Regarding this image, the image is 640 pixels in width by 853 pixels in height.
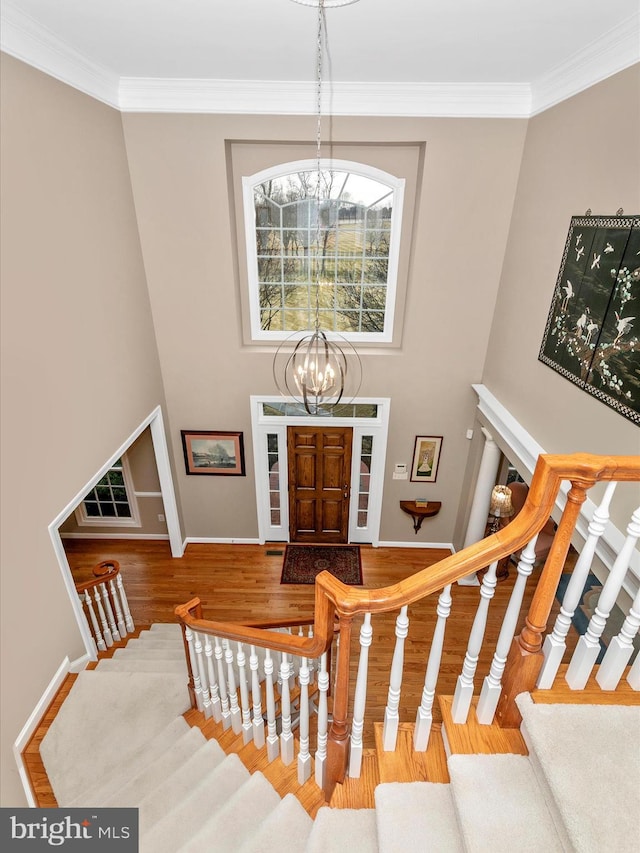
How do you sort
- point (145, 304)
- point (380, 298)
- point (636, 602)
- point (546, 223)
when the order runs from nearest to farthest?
point (636, 602), point (546, 223), point (145, 304), point (380, 298)

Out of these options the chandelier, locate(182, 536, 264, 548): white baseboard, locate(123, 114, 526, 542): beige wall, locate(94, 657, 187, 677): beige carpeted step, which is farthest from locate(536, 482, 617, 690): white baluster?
locate(182, 536, 264, 548): white baseboard

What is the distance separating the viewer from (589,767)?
1.55 meters

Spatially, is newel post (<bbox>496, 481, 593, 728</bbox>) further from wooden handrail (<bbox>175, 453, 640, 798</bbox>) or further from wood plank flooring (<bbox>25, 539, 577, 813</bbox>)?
wood plank flooring (<bbox>25, 539, 577, 813</bbox>)

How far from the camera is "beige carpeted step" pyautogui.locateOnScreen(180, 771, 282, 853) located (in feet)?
6.97

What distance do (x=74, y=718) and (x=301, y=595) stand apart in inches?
115

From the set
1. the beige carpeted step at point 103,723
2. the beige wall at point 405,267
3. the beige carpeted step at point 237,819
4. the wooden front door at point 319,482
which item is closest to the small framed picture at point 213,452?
the beige wall at point 405,267

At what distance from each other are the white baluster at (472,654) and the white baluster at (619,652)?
17.4 inches

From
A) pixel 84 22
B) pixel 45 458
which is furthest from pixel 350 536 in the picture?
pixel 84 22

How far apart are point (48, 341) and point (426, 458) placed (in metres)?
4.31

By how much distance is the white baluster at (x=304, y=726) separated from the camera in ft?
6.74

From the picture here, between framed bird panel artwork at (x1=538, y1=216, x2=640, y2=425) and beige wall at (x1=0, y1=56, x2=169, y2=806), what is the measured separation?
3.78 meters

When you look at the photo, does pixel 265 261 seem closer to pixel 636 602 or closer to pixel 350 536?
pixel 350 536

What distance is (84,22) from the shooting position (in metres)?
2.99

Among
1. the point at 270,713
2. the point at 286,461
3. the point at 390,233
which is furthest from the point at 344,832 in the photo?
the point at 390,233
